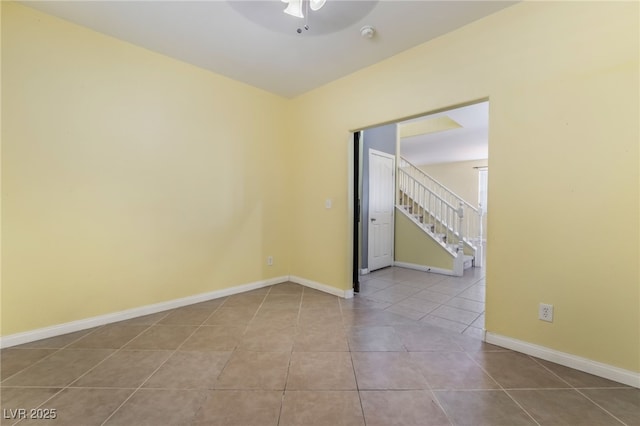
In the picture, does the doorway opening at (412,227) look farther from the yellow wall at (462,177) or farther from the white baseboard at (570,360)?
the yellow wall at (462,177)

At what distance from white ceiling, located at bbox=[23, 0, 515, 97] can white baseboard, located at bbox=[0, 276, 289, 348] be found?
2.66 metres

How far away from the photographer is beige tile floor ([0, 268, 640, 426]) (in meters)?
1.39

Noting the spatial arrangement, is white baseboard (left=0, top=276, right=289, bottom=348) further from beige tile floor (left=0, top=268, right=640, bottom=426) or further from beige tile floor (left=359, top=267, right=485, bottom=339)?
beige tile floor (left=359, top=267, right=485, bottom=339)

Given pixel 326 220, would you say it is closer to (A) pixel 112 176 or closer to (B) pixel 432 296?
(B) pixel 432 296

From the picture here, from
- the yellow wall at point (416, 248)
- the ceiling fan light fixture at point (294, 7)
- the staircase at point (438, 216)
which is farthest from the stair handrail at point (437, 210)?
the ceiling fan light fixture at point (294, 7)

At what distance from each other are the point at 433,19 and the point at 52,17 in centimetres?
324

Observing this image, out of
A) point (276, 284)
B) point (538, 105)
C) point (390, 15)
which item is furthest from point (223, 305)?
point (538, 105)

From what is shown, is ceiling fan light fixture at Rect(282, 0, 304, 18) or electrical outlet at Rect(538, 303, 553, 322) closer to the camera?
ceiling fan light fixture at Rect(282, 0, 304, 18)

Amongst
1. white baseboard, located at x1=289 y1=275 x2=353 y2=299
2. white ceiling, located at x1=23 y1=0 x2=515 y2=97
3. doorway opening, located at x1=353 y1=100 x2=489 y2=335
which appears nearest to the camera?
white ceiling, located at x1=23 y1=0 x2=515 y2=97

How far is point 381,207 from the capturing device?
4.98 metres

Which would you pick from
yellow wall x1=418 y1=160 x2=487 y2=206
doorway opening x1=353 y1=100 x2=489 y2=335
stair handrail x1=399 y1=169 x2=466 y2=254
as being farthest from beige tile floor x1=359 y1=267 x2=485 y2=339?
yellow wall x1=418 y1=160 x2=487 y2=206

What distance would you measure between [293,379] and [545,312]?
1.88 meters

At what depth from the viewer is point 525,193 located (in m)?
2.02

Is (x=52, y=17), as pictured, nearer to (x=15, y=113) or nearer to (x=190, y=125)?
(x=15, y=113)
